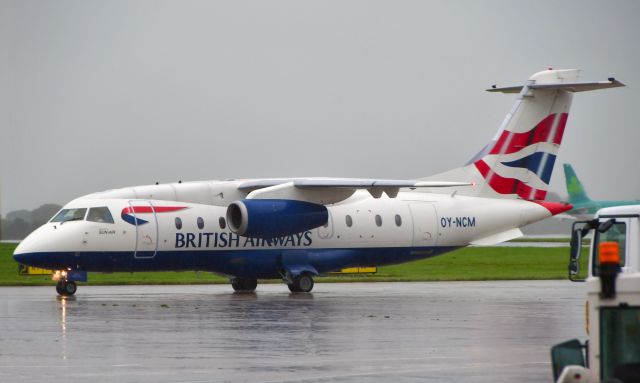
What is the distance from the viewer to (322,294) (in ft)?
112

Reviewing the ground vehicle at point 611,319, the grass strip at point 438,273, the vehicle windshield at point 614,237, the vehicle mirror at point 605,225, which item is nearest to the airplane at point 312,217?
the grass strip at point 438,273

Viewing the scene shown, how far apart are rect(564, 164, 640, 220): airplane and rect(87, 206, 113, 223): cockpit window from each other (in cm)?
7727

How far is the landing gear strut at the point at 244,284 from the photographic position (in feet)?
119

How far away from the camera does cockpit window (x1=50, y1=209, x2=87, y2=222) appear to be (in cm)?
3253

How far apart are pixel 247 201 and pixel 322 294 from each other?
375cm

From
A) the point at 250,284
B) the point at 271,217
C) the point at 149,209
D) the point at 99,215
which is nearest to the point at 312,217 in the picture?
the point at 271,217

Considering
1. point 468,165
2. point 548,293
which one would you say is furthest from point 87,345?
point 468,165

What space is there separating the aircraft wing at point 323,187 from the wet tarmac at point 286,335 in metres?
2.94

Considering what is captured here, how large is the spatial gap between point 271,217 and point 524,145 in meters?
10.0

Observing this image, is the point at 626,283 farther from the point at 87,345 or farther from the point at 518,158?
the point at 518,158

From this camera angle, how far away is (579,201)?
114688 millimetres

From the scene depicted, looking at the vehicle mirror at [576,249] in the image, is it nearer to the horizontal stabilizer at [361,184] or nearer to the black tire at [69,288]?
the horizontal stabilizer at [361,184]

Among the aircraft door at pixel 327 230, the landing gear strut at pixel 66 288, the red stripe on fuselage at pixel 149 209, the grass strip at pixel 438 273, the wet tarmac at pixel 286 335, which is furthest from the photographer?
the grass strip at pixel 438 273

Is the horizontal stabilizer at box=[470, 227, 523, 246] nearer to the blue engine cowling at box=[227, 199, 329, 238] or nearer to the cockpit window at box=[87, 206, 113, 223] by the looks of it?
the blue engine cowling at box=[227, 199, 329, 238]
